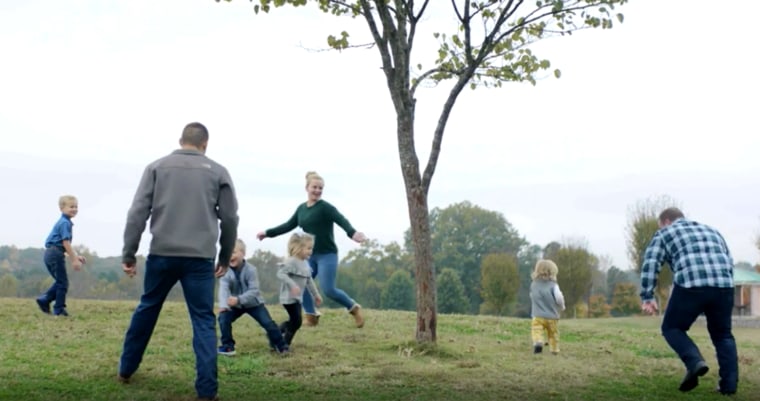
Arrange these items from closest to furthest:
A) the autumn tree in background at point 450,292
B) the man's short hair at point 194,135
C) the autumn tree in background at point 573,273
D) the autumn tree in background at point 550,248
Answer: the man's short hair at point 194,135, the autumn tree in background at point 573,273, the autumn tree in background at point 450,292, the autumn tree in background at point 550,248

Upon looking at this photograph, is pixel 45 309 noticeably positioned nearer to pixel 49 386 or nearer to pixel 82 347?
pixel 82 347

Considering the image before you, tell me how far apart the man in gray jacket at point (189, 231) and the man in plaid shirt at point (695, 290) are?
4641 millimetres

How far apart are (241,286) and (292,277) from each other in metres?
0.96

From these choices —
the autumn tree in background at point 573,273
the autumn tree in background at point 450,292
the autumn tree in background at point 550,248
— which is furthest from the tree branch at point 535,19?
the autumn tree in background at point 550,248

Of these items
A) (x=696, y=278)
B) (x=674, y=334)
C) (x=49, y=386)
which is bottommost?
(x=49, y=386)

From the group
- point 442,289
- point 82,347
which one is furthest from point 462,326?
point 442,289

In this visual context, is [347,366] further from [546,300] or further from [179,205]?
[546,300]

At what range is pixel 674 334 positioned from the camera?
9.44 metres

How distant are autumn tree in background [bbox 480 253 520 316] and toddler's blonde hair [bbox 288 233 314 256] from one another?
A: 178 ft

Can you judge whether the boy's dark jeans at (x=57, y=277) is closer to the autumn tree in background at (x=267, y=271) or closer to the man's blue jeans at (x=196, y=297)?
the man's blue jeans at (x=196, y=297)

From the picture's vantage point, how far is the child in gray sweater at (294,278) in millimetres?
10719

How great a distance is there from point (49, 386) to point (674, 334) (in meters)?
6.59

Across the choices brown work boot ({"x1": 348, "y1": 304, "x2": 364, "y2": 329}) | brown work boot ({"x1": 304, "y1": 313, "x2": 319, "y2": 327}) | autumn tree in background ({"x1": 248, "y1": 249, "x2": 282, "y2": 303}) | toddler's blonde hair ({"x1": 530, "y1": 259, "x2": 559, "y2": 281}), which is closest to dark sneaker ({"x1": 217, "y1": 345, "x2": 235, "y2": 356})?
brown work boot ({"x1": 348, "y1": 304, "x2": 364, "y2": 329})

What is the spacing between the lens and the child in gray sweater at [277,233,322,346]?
1072 centimetres
